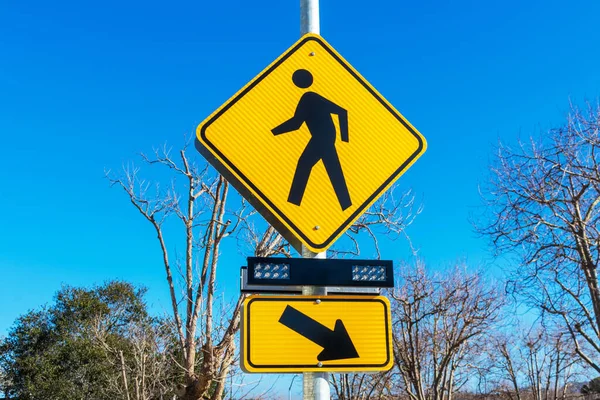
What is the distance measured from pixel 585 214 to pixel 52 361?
23.7m

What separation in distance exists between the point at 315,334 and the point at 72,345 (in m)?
28.6

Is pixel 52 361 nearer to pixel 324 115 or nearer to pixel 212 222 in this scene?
pixel 212 222

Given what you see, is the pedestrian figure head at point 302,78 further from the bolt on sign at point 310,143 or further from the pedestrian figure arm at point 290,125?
the pedestrian figure arm at point 290,125

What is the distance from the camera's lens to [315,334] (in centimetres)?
233

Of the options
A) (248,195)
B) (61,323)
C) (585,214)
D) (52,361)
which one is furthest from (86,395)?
(248,195)

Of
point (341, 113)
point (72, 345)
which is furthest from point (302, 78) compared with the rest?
point (72, 345)

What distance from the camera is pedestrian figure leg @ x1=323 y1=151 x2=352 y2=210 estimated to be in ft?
8.52

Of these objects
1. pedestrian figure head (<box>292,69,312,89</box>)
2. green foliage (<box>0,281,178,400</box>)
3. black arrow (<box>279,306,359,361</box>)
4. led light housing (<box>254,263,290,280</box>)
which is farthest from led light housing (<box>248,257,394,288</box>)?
green foliage (<box>0,281,178,400</box>)

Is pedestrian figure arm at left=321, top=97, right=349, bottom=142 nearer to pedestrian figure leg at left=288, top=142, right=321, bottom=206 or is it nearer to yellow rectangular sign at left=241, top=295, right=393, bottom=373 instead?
pedestrian figure leg at left=288, top=142, right=321, bottom=206

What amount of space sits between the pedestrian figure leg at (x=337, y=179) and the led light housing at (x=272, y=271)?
1.39ft

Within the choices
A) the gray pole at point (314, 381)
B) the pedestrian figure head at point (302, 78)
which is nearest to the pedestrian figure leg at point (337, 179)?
the gray pole at point (314, 381)

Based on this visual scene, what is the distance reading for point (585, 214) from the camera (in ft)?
48.1

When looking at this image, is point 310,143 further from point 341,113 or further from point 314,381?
point 314,381

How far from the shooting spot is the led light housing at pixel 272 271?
2291 mm
